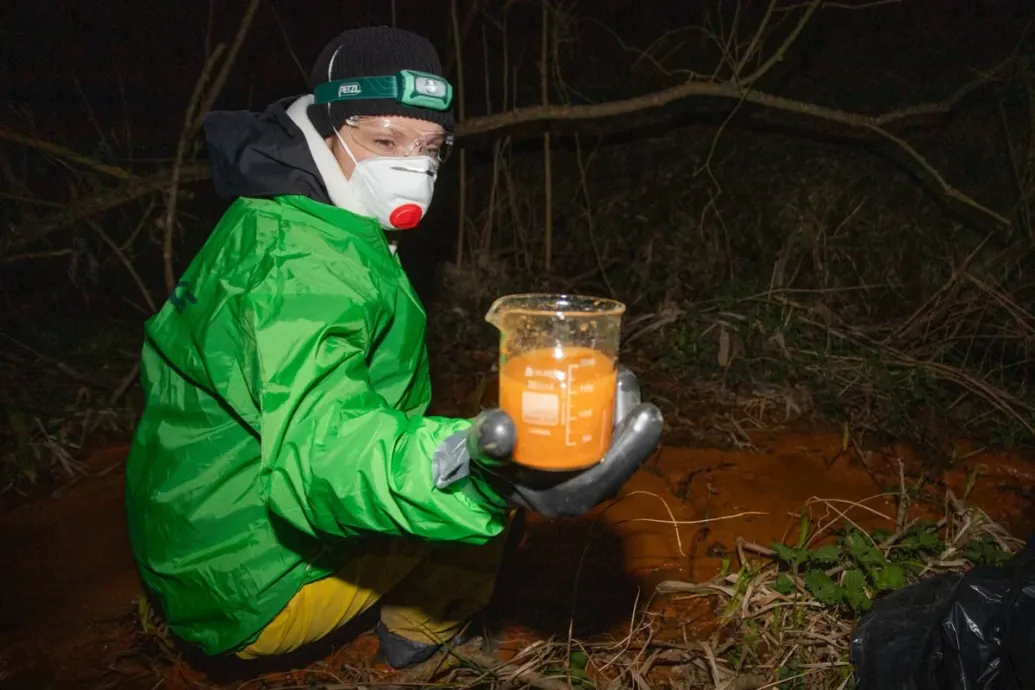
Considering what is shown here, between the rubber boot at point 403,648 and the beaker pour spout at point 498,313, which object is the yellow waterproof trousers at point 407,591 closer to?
the rubber boot at point 403,648

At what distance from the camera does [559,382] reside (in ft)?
3.99

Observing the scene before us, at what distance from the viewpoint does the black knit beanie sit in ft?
6.82

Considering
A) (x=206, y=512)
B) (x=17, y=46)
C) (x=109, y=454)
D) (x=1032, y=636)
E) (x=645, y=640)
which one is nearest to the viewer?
(x=1032, y=636)

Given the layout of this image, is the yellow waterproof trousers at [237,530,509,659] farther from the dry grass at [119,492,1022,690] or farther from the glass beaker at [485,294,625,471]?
the glass beaker at [485,294,625,471]

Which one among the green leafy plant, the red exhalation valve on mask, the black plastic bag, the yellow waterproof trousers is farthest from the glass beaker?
the green leafy plant

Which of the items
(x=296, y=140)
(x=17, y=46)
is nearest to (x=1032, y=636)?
(x=296, y=140)

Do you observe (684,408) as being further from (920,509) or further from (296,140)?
(296,140)

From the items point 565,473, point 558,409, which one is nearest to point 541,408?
point 558,409

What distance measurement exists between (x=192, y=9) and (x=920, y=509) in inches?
313

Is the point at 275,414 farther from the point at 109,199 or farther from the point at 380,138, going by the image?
the point at 109,199

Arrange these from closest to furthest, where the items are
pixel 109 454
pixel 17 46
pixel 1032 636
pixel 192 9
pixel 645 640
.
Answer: pixel 1032 636, pixel 645 640, pixel 109 454, pixel 17 46, pixel 192 9

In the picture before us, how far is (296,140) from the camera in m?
2.03

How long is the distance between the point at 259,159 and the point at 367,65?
48 cm

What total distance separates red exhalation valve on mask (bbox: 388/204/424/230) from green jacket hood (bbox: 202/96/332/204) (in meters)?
0.21
